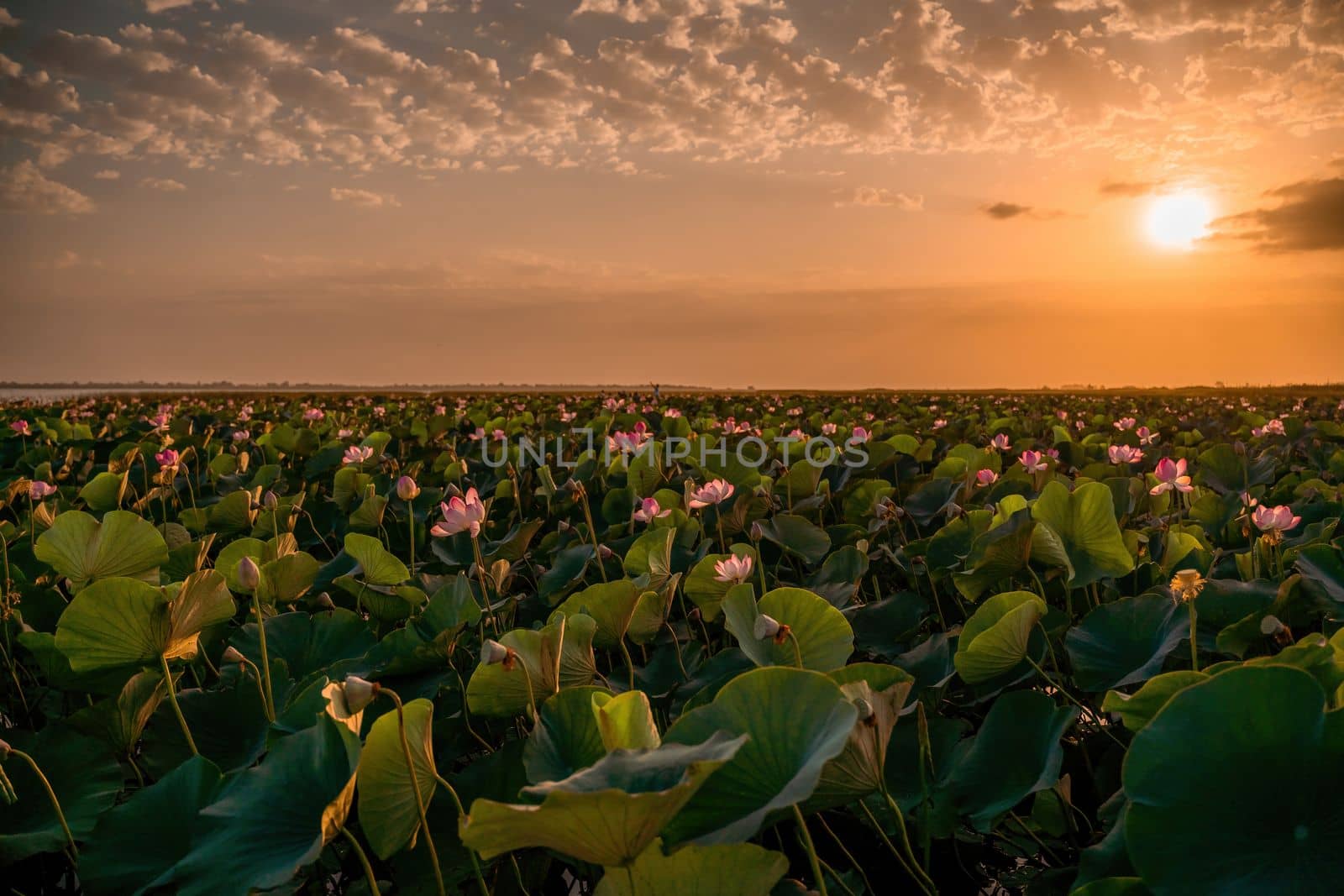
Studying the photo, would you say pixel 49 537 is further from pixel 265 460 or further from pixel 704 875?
pixel 265 460

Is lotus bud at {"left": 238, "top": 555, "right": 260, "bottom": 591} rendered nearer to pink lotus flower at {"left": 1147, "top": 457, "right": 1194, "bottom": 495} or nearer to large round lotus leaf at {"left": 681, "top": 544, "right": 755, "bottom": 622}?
large round lotus leaf at {"left": 681, "top": 544, "right": 755, "bottom": 622}

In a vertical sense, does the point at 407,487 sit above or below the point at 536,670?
above

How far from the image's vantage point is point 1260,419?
21.4 feet

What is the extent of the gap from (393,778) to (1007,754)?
838 mm

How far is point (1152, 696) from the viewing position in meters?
1.00

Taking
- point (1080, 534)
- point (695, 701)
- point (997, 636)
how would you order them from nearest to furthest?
point (695, 701) → point (997, 636) → point (1080, 534)

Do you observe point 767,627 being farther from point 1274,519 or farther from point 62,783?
point 1274,519

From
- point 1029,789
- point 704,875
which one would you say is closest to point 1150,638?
point 1029,789

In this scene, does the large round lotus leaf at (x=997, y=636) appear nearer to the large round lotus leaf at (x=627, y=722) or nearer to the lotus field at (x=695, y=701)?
the lotus field at (x=695, y=701)

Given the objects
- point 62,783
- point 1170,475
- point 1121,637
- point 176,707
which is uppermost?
point 1170,475

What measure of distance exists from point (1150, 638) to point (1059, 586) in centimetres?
63

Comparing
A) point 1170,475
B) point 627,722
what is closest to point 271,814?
point 627,722

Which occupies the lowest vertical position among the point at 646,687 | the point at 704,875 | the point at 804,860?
the point at 804,860

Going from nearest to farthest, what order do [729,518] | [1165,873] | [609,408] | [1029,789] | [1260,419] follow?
1. [1165,873]
2. [1029,789]
3. [729,518]
4. [1260,419]
5. [609,408]
